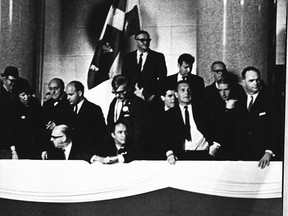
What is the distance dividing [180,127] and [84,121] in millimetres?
712

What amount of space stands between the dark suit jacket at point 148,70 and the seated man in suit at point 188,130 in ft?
0.55

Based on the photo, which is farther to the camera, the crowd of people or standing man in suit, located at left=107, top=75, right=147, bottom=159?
standing man in suit, located at left=107, top=75, right=147, bottom=159

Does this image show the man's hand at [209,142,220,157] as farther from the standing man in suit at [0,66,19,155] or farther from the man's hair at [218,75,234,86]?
the standing man in suit at [0,66,19,155]

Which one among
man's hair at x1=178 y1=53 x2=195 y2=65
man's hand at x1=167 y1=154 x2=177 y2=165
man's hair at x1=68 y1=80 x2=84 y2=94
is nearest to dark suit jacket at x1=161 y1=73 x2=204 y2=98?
man's hair at x1=178 y1=53 x2=195 y2=65

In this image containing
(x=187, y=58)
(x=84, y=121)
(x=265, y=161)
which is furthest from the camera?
(x=84, y=121)

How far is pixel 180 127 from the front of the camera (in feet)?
13.7

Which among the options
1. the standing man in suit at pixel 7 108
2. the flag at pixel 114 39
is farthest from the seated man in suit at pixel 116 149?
the standing man in suit at pixel 7 108

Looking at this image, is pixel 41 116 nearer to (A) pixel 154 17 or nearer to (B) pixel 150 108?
(B) pixel 150 108

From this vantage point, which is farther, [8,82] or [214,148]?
[8,82]

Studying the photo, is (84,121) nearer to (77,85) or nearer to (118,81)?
(77,85)

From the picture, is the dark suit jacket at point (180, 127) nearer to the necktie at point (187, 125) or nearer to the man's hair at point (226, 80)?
the necktie at point (187, 125)

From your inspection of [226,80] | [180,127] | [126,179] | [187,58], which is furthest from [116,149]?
[226,80]

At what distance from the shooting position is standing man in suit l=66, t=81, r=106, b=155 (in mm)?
4215

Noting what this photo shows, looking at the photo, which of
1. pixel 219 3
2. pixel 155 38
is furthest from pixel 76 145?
pixel 219 3
